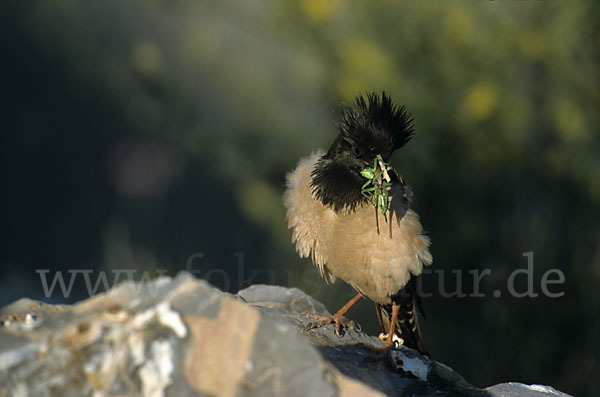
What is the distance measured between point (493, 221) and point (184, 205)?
2.81m

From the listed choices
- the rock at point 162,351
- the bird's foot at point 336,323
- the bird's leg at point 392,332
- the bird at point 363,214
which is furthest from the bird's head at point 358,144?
the rock at point 162,351

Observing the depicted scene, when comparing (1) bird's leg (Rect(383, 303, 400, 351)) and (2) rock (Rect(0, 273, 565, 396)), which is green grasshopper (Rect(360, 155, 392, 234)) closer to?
(1) bird's leg (Rect(383, 303, 400, 351))

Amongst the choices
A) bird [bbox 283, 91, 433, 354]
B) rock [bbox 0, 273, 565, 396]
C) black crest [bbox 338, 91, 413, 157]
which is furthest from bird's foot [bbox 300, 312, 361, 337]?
rock [bbox 0, 273, 565, 396]

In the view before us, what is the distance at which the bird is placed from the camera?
12.4 feet

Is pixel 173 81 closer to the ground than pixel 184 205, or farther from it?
farther from it

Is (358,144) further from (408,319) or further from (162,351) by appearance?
(162,351)

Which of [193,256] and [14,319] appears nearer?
[14,319]

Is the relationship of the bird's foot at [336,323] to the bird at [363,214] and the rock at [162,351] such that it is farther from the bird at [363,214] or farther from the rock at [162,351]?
the rock at [162,351]

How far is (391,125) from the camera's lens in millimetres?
3775

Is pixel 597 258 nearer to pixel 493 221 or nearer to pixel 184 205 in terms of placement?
pixel 493 221

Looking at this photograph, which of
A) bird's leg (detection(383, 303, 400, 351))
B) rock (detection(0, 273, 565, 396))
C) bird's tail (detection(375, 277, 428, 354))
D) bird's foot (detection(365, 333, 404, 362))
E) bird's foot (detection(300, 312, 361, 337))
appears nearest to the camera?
rock (detection(0, 273, 565, 396))

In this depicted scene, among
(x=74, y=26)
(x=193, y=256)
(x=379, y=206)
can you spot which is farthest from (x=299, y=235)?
(x=74, y=26)

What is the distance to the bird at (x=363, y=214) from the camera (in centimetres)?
379

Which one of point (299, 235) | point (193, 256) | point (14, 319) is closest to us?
point (14, 319)
